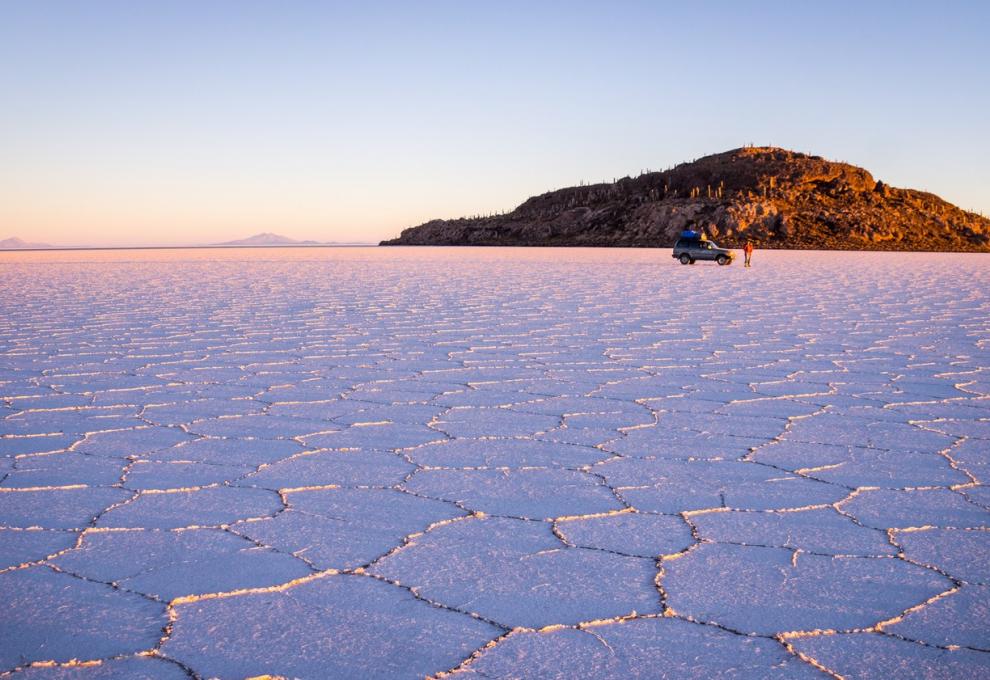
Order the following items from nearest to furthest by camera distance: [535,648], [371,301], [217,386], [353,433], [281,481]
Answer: [535,648] → [281,481] → [353,433] → [217,386] → [371,301]

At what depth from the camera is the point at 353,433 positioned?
3941mm

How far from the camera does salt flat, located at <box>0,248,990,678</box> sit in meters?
1.90

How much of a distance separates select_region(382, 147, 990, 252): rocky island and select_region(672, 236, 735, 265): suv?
3236 centimetres

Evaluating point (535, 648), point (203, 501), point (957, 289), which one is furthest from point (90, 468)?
point (957, 289)

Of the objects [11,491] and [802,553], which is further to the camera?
[11,491]

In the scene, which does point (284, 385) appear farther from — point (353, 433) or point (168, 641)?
point (168, 641)

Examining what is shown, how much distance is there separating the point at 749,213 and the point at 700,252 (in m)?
40.9

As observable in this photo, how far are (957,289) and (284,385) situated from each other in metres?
13.0

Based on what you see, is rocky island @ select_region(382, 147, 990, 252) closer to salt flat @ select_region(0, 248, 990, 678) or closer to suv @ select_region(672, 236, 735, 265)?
suv @ select_region(672, 236, 735, 265)

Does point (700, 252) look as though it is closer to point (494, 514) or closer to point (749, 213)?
point (494, 514)

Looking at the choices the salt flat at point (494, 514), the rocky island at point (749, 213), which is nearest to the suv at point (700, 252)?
the salt flat at point (494, 514)

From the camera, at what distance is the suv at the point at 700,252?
24.4m

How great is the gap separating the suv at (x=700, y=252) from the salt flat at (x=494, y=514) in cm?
1820

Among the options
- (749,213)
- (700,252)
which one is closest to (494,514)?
(700,252)
